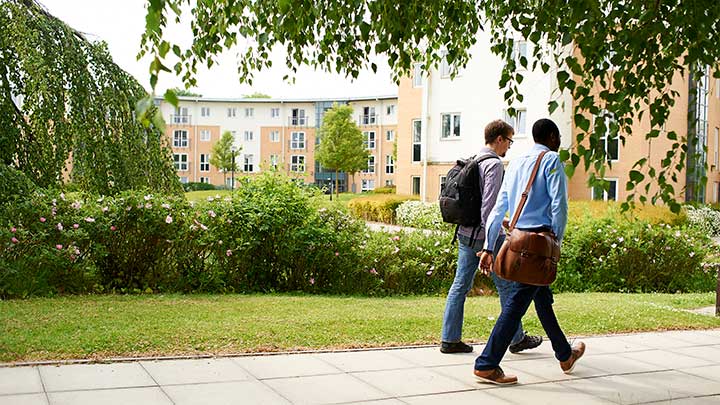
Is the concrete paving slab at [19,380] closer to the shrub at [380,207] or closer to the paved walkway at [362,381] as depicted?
the paved walkway at [362,381]

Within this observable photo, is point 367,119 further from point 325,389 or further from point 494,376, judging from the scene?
point 325,389

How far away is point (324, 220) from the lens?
36.8 feet

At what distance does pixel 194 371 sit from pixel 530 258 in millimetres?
2457

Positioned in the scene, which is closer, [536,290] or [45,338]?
[536,290]

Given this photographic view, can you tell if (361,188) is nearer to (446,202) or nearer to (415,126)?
(415,126)

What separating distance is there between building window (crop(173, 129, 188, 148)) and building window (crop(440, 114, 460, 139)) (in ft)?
178

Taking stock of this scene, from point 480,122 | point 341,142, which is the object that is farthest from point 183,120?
point 480,122

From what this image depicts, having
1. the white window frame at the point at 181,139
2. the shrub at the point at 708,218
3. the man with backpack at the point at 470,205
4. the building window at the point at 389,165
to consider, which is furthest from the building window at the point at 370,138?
the man with backpack at the point at 470,205

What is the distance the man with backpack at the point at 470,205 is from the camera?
20.2 feet

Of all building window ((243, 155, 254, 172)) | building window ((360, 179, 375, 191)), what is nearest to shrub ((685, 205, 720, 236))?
building window ((360, 179, 375, 191))

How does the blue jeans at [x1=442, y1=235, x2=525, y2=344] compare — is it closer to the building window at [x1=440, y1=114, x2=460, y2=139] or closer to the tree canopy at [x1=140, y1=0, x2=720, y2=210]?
the tree canopy at [x1=140, y1=0, x2=720, y2=210]

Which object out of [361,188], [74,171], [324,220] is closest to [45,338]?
[74,171]

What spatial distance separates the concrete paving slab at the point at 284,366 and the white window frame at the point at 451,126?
2777 cm

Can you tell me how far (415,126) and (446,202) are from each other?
29790mm
